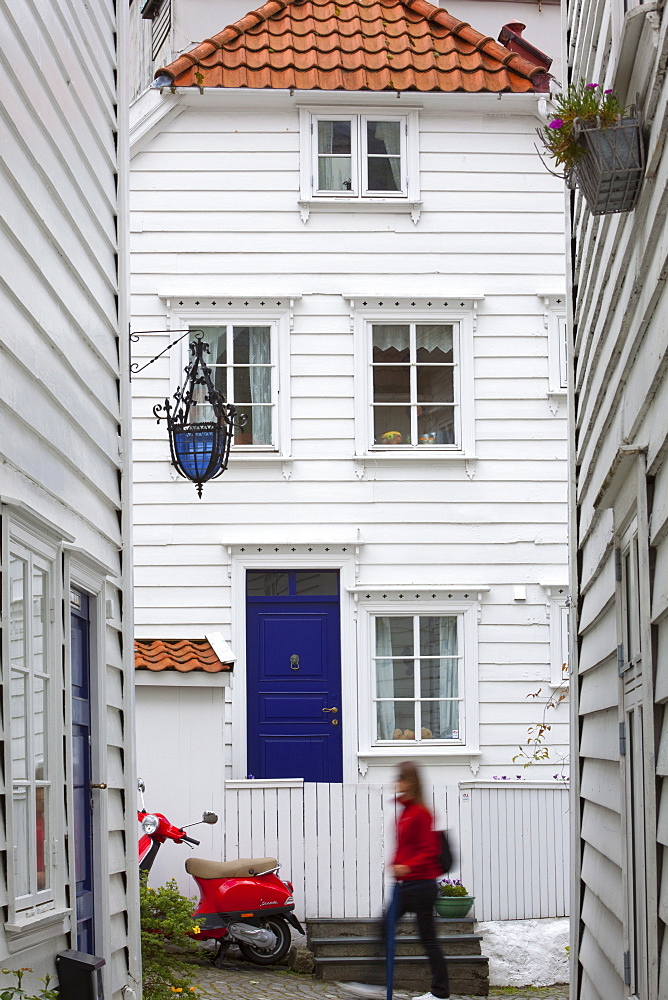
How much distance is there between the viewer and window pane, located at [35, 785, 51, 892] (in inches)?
219

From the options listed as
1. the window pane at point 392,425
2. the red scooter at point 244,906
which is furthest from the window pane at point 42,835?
the window pane at point 392,425

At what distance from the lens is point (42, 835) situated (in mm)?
5641

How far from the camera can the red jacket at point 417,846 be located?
8461mm

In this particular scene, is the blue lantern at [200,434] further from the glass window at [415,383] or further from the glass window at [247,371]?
the glass window at [415,383]

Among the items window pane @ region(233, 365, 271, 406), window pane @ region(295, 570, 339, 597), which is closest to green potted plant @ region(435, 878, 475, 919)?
window pane @ region(295, 570, 339, 597)

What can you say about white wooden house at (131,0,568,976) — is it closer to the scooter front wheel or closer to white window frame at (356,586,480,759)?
white window frame at (356,586,480,759)

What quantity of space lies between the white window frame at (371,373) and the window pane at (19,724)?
8.67 m

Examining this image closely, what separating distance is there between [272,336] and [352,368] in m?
0.87

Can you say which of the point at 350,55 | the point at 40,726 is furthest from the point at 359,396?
the point at 40,726

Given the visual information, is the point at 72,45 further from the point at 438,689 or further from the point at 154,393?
the point at 438,689

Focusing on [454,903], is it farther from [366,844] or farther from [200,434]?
[200,434]

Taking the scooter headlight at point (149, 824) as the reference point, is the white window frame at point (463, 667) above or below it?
above

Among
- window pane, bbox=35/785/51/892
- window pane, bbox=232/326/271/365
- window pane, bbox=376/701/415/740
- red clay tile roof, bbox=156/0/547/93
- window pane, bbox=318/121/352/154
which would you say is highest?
red clay tile roof, bbox=156/0/547/93

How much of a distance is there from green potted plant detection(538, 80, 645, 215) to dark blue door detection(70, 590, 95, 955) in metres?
3.15
